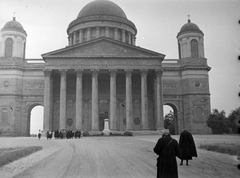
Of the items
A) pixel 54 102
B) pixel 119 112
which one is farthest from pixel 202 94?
pixel 54 102

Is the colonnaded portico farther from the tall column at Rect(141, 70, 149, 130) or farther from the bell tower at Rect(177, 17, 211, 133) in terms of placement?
the bell tower at Rect(177, 17, 211, 133)

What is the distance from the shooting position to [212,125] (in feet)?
180

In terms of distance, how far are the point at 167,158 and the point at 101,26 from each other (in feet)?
206

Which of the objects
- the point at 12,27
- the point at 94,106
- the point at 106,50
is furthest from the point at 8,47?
the point at 94,106

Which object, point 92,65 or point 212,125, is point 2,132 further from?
point 212,125

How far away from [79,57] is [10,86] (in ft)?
54.0

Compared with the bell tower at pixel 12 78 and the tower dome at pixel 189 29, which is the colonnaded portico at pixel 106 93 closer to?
the bell tower at pixel 12 78

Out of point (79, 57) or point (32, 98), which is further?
point (32, 98)

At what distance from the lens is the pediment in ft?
169

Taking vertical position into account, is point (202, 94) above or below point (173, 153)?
above

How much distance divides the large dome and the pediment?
21.8 meters

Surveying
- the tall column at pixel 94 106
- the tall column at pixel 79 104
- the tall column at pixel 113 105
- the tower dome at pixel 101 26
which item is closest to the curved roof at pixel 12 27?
the tower dome at pixel 101 26

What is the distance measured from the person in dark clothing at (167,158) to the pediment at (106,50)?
42.9m

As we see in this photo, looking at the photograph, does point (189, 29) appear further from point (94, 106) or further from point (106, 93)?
point (94, 106)
